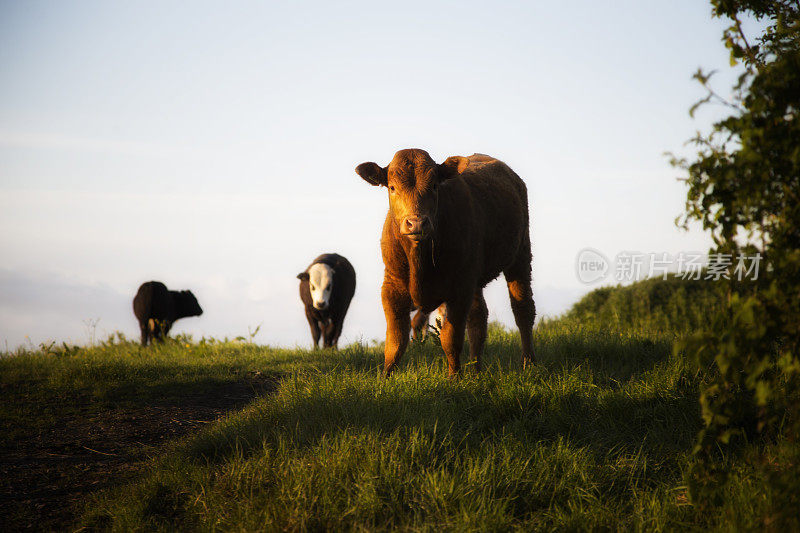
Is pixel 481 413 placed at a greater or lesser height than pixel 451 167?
lesser

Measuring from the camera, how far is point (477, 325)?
679 centimetres

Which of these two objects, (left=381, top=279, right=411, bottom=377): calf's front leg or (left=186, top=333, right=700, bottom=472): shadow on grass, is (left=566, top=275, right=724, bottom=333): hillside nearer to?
(left=186, top=333, right=700, bottom=472): shadow on grass

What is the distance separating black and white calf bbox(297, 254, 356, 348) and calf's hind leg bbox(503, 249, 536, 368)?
5.52 metres

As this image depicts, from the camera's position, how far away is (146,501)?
4.12 m

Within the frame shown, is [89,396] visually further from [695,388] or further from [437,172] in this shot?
[695,388]

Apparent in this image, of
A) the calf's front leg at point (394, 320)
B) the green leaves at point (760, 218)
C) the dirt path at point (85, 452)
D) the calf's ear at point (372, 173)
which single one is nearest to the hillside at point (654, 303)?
the calf's front leg at point (394, 320)

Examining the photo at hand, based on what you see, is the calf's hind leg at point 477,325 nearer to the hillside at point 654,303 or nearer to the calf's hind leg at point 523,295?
the calf's hind leg at point 523,295

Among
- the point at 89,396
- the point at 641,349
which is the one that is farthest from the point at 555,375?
the point at 89,396

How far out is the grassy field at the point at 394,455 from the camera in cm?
364

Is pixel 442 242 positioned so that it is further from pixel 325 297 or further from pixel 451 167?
pixel 325 297

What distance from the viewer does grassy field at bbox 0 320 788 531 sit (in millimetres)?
3643

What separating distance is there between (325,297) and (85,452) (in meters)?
6.95

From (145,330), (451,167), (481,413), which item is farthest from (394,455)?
(145,330)

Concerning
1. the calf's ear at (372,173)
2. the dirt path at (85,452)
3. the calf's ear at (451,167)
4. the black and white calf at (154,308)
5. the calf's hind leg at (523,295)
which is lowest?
the dirt path at (85,452)
